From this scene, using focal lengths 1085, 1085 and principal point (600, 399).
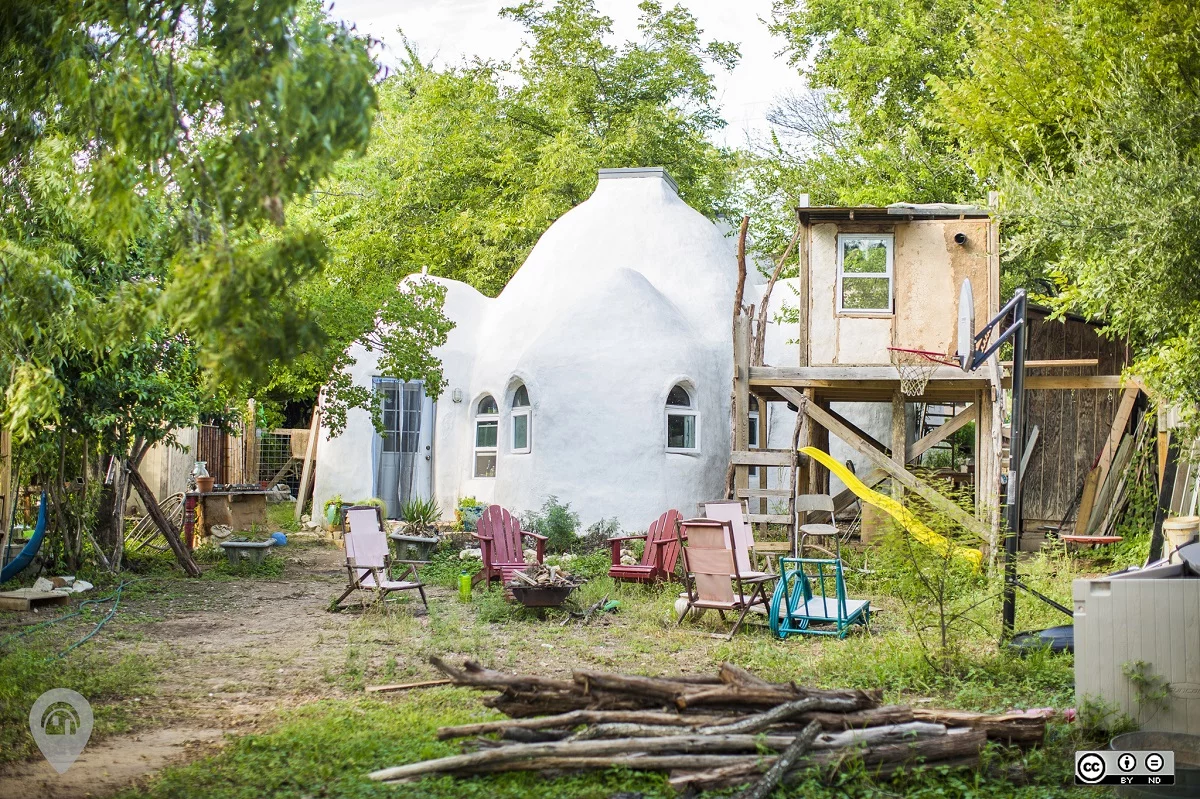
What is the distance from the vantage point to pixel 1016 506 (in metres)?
7.91

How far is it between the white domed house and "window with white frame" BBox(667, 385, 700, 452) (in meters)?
0.02

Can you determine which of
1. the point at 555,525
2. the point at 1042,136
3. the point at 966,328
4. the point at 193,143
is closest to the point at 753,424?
the point at 555,525

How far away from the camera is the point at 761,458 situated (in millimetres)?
13703

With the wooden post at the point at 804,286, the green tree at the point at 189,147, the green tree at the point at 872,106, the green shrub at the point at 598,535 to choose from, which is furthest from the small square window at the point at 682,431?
the green tree at the point at 189,147

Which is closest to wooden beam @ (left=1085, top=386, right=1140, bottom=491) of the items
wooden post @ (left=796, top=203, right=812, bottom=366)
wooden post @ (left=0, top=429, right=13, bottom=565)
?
wooden post @ (left=796, top=203, right=812, bottom=366)

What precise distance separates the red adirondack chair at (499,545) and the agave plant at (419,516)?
3228 millimetres

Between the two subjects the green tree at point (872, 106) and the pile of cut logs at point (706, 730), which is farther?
the green tree at point (872, 106)

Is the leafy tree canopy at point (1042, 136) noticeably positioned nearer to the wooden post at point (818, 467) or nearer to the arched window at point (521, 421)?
the wooden post at point (818, 467)

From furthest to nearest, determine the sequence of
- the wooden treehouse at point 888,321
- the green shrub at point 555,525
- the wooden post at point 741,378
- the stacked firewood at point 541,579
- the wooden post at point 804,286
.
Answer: the green shrub at point 555,525 < the wooden post at point 804,286 < the wooden post at point 741,378 < the wooden treehouse at point 888,321 < the stacked firewood at point 541,579

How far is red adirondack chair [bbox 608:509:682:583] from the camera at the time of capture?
468 inches

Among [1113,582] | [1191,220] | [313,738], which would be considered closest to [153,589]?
[313,738]

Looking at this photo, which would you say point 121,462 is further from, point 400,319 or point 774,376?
point 774,376

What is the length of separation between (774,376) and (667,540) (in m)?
3.62

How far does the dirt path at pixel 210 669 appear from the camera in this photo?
5.43 metres
